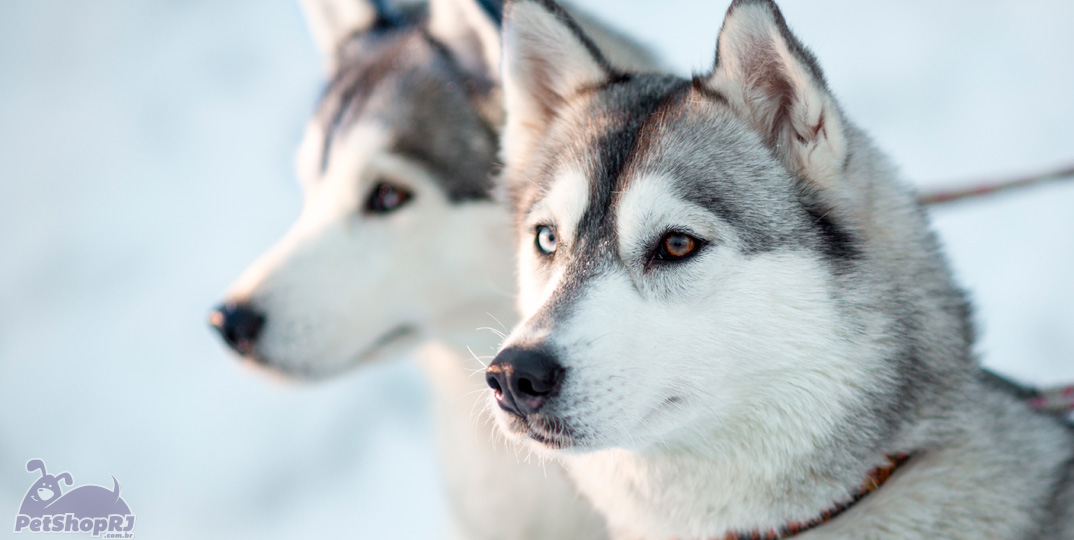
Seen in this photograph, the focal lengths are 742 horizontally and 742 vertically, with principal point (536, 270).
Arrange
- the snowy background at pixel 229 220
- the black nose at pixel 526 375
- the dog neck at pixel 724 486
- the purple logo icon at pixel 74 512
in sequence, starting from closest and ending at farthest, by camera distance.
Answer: the black nose at pixel 526 375
the dog neck at pixel 724 486
the purple logo icon at pixel 74 512
the snowy background at pixel 229 220

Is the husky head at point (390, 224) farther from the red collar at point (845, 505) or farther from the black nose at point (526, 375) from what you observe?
the red collar at point (845, 505)

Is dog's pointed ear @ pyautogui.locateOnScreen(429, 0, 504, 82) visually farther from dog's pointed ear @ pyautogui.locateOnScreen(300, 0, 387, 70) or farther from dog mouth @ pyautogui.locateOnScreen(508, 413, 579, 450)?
dog mouth @ pyautogui.locateOnScreen(508, 413, 579, 450)

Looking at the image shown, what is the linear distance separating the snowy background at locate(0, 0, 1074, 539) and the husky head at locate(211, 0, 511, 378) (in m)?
0.61

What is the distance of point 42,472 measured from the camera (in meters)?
2.91

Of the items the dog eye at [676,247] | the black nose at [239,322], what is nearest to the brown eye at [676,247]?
the dog eye at [676,247]

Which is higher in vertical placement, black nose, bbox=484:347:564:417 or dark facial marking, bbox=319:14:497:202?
dark facial marking, bbox=319:14:497:202

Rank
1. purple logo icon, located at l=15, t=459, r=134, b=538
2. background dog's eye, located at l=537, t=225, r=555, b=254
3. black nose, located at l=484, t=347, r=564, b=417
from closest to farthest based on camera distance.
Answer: black nose, located at l=484, t=347, r=564, b=417
background dog's eye, located at l=537, t=225, r=555, b=254
purple logo icon, located at l=15, t=459, r=134, b=538

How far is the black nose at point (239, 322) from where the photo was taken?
2084 mm

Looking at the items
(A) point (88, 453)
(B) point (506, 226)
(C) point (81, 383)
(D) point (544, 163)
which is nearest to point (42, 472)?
(A) point (88, 453)

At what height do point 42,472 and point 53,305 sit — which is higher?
point 53,305

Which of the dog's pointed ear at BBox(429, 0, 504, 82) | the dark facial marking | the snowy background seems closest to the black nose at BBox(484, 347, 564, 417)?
the dark facial marking

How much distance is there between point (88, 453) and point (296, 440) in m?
0.92

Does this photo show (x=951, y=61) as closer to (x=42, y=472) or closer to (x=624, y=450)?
(x=624, y=450)

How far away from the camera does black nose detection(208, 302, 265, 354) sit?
2084mm
